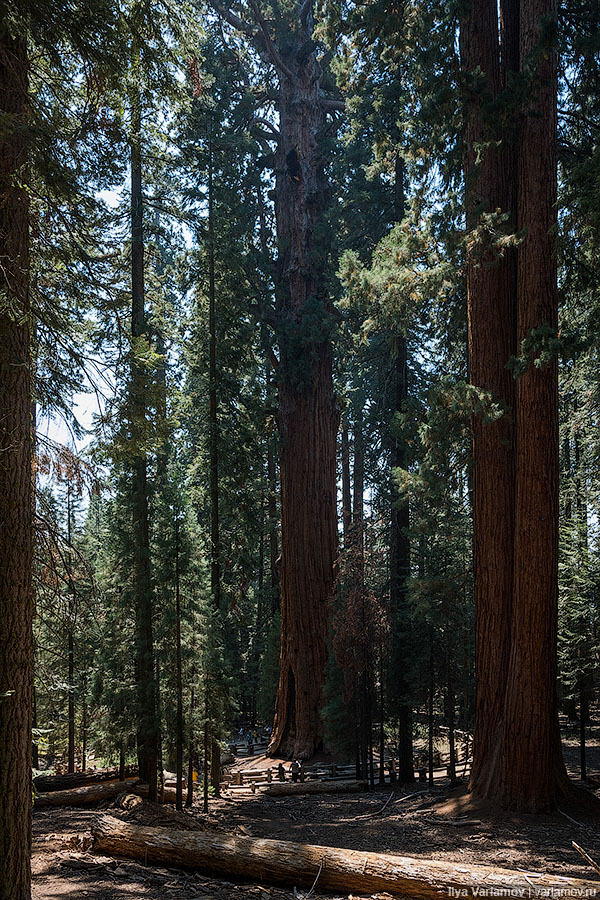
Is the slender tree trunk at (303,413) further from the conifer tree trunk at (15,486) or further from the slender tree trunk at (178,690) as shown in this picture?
the conifer tree trunk at (15,486)

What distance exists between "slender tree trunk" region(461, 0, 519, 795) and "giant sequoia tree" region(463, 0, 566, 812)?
0.02 m

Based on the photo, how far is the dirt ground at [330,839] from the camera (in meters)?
6.23

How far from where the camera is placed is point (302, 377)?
1831 cm

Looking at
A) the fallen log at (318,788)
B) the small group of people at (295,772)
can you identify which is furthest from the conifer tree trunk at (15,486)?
the small group of people at (295,772)

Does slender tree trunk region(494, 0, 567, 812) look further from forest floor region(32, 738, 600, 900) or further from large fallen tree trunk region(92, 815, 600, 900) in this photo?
large fallen tree trunk region(92, 815, 600, 900)

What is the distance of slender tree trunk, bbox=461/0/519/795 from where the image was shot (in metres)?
9.55

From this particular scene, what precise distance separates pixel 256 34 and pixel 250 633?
26.5 m

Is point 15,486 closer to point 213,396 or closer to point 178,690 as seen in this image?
point 178,690

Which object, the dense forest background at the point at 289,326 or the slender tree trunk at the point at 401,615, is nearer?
the dense forest background at the point at 289,326

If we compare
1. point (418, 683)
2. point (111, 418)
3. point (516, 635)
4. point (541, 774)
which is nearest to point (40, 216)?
point (111, 418)

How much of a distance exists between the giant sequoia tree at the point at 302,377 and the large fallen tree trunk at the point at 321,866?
10288 mm

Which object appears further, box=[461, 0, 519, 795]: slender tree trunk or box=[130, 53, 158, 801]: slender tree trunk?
box=[130, 53, 158, 801]: slender tree trunk

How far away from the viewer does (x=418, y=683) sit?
13.9 meters

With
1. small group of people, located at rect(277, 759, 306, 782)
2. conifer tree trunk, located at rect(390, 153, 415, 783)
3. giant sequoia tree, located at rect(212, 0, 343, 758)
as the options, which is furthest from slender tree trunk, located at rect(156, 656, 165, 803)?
giant sequoia tree, located at rect(212, 0, 343, 758)
